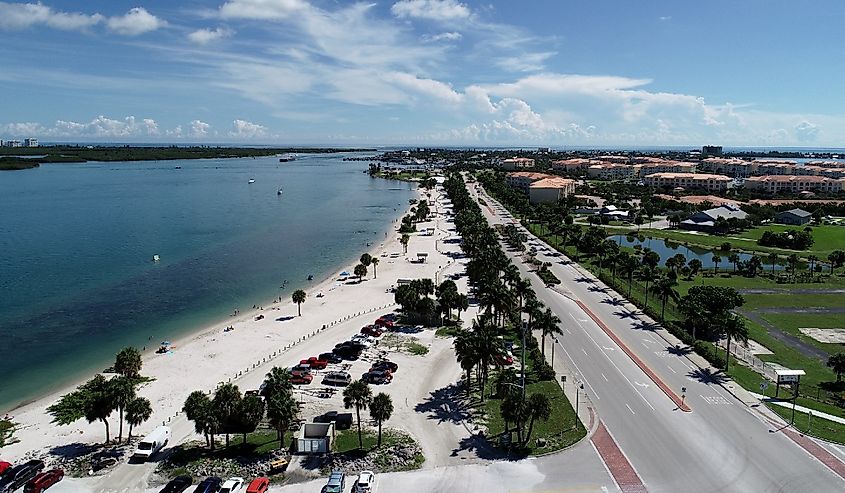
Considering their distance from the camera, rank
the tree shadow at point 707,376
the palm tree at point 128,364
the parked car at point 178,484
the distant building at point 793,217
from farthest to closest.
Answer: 1. the distant building at point 793,217
2. the palm tree at point 128,364
3. the tree shadow at point 707,376
4. the parked car at point 178,484

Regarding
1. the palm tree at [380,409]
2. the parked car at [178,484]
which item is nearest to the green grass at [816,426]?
the palm tree at [380,409]

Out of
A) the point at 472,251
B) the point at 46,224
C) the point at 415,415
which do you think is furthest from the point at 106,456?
the point at 46,224

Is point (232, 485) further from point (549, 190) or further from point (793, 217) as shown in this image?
point (549, 190)

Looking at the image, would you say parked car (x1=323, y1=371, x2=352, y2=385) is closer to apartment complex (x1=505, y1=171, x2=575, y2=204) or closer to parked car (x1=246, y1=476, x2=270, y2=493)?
parked car (x1=246, y1=476, x2=270, y2=493)

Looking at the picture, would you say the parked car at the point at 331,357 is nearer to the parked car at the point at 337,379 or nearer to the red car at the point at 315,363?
the red car at the point at 315,363

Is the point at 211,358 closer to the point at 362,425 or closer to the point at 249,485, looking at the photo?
the point at 362,425

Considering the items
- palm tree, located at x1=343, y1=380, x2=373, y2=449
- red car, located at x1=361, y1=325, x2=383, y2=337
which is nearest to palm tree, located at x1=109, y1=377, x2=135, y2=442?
palm tree, located at x1=343, y1=380, x2=373, y2=449
